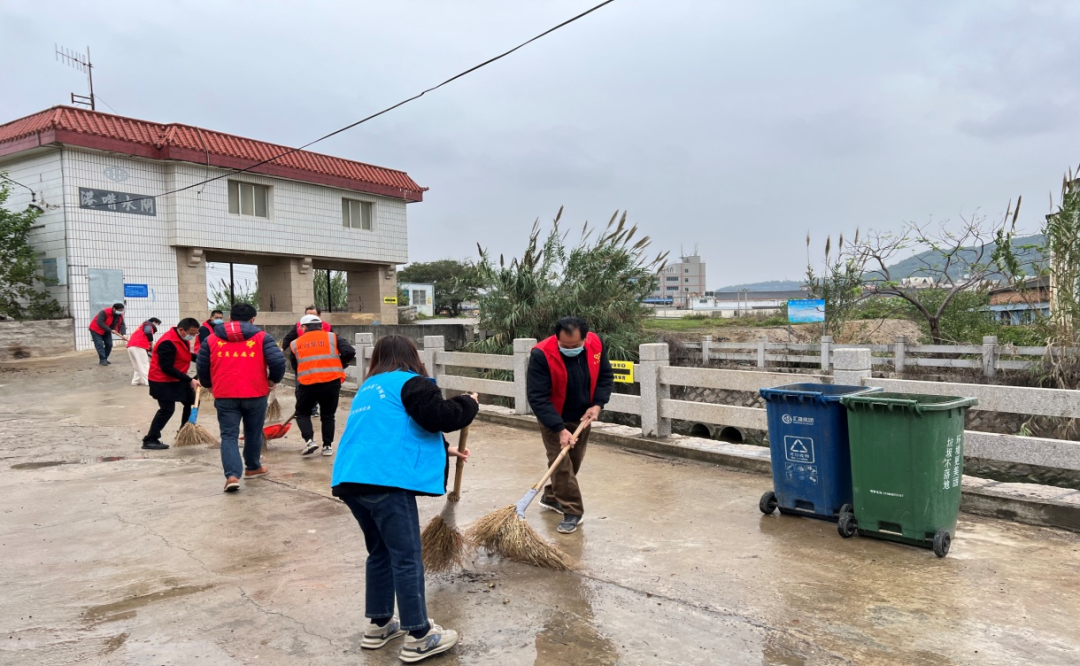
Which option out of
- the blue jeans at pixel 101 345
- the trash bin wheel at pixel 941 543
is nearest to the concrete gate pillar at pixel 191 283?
the blue jeans at pixel 101 345

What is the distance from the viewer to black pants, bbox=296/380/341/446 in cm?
814

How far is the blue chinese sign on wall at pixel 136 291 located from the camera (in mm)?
19547

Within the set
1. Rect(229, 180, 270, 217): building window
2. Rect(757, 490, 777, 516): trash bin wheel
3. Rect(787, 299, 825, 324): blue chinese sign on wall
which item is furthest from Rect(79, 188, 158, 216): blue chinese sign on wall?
Rect(757, 490, 777, 516): trash bin wheel

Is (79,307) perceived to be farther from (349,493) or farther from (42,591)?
(349,493)

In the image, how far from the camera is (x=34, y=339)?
17.9 m

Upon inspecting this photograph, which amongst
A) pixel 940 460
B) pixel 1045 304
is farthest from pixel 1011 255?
pixel 940 460

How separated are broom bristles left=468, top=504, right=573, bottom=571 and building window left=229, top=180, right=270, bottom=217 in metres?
20.3

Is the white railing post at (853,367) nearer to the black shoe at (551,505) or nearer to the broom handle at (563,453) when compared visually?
the broom handle at (563,453)

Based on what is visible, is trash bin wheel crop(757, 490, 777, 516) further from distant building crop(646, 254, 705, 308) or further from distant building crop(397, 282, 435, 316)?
distant building crop(397, 282, 435, 316)

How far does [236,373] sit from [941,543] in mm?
5700

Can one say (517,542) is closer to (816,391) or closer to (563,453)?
(563,453)

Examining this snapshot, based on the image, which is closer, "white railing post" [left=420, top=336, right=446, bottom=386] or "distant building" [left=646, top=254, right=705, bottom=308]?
"white railing post" [left=420, top=336, right=446, bottom=386]

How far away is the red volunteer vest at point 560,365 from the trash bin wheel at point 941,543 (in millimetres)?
2413

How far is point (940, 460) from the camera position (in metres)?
4.57
